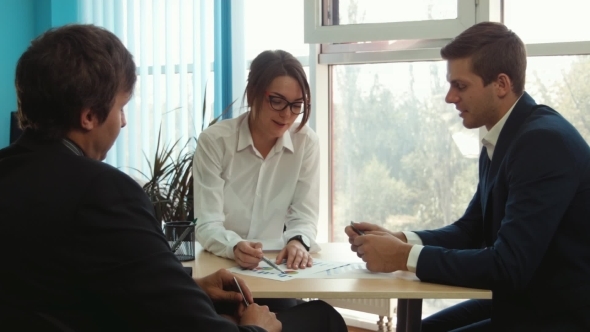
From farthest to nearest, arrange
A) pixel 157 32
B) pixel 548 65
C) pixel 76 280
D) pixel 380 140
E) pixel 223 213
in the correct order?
pixel 157 32
pixel 380 140
pixel 548 65
pixel 223 213
pixel 76 280

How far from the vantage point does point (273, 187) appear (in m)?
2.57

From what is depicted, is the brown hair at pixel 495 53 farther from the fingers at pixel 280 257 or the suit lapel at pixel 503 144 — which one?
the fingers at pixel 280 257

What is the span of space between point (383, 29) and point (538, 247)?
6.29 ft

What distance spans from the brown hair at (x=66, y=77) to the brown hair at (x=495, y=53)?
3.92 feet

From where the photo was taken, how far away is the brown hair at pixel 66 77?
113 cm

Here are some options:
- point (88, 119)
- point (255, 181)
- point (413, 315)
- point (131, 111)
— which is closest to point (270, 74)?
point (255, 181)

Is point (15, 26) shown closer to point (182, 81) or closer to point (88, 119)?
point (182, 81)

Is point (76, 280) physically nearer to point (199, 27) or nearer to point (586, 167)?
point (586, 167)

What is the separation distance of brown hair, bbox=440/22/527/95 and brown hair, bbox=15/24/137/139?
1.20m

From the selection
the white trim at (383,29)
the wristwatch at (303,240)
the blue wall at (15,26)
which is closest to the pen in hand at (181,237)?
the wristwatch at (303,240)

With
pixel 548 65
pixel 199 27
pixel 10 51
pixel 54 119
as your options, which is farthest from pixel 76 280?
pixel 10 51

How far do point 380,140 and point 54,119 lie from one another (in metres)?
2.86

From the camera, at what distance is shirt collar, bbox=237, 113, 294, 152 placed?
99.0 inches

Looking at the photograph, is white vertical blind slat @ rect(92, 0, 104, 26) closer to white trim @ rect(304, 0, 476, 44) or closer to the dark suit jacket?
white trim @ rect(304, 0, 476, 44)
